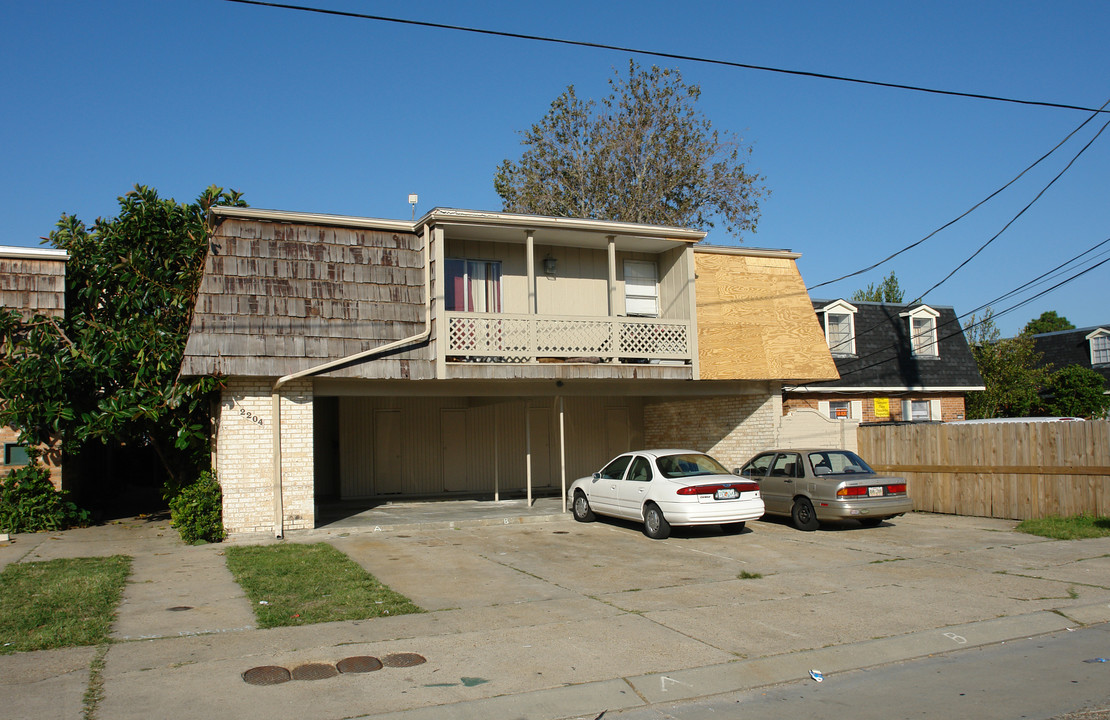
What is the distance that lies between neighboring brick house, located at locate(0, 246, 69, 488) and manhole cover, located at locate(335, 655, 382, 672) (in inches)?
459

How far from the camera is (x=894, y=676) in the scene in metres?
7.20

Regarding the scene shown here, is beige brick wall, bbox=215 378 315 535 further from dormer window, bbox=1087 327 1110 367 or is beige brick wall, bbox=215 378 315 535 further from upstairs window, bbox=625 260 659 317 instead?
dormer window, bbox=1087 327 1110 367

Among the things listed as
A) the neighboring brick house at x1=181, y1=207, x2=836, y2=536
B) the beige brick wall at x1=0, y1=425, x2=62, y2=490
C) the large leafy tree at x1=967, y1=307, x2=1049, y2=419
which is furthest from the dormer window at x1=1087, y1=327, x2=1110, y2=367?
the beige brick wall at x1=0, y1=425, x2=62, y2=490

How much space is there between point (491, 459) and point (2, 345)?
11.1 meters

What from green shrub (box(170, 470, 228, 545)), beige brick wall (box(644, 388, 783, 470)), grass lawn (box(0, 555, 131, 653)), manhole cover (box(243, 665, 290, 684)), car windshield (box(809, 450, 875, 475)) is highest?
beige brick wall (box(644, 388, 783, 470))

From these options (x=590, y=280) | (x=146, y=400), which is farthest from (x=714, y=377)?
(x=146, y=400)

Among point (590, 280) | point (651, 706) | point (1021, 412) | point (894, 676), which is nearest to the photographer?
point (651, 706)

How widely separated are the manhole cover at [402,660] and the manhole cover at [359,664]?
0.08m

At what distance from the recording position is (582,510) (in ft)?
54.9

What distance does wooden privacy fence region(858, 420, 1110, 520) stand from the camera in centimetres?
1505

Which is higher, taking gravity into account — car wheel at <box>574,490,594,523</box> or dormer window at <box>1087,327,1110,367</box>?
dormer window at <box>1087,327,1110,367</box>

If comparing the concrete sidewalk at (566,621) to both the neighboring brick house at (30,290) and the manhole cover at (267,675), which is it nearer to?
the manhole cover at (267,675)

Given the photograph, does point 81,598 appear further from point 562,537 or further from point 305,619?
point 562,537

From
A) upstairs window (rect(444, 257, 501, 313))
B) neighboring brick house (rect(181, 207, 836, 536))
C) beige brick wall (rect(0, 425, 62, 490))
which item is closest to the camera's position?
neighboring brick house (rect(181, 207, 836, 536))
